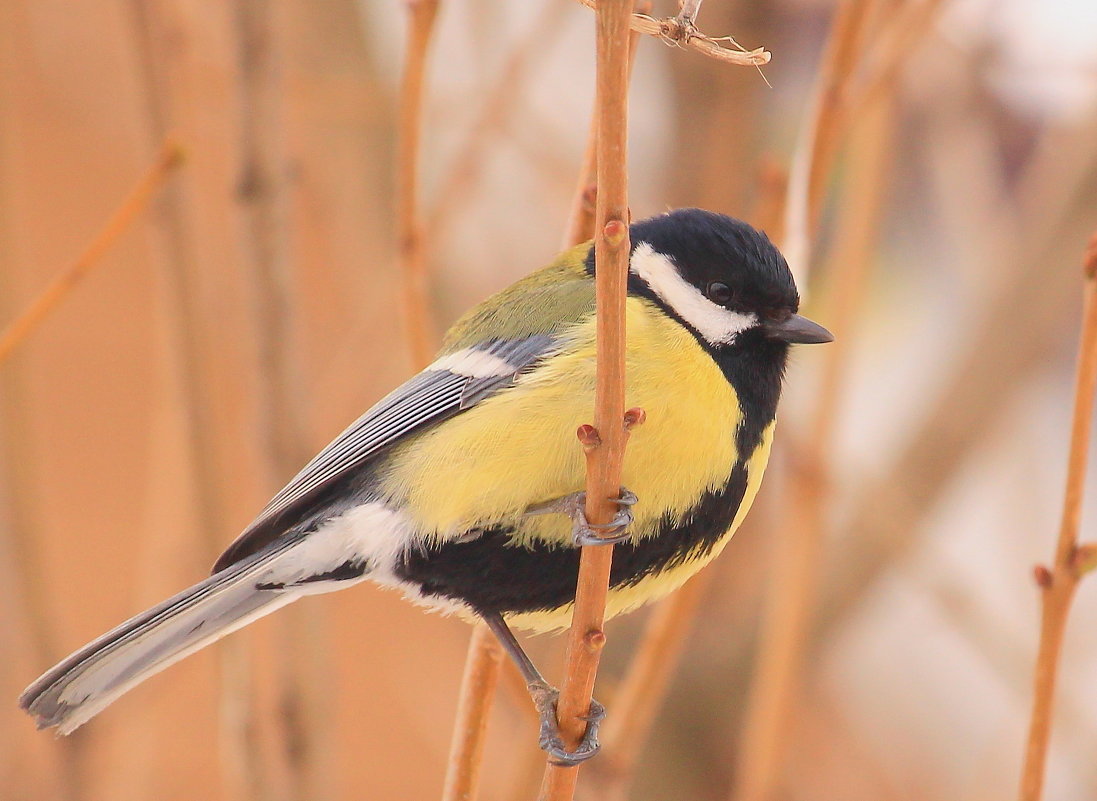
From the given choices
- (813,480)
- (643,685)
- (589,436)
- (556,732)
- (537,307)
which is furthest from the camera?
(813,480)

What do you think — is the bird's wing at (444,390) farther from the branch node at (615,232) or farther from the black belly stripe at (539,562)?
the branch node at (615,232)

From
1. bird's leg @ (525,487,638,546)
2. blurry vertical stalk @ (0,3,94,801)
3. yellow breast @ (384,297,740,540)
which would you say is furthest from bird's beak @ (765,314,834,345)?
blurry vertical stalk @ (0,3,94,801)

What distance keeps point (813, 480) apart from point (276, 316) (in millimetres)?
688

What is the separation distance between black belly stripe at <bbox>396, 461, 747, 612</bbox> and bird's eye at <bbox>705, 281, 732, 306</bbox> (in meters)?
0.20

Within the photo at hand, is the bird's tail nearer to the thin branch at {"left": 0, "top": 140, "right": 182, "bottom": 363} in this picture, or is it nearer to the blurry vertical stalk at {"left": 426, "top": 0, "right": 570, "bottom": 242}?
the thin branch at {"left": 0, "top": 140, "right": 182, "bottom": 363}

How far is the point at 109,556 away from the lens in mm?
3602

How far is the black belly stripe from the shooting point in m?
1.17

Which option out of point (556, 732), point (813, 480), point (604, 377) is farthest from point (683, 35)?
point (813, 480)

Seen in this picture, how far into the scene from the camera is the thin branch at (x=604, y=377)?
0.70 m

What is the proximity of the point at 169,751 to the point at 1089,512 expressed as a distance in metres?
2.81

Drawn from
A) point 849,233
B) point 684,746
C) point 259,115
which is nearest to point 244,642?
point 259,115

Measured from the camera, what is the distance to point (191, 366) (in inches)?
53.2

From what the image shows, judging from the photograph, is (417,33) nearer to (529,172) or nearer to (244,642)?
(244,642)

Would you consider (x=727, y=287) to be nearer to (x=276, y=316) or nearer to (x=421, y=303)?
(x=421, y=303)
